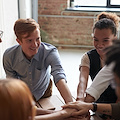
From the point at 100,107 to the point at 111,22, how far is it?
72 centimetres

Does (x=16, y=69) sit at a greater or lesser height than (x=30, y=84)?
greater

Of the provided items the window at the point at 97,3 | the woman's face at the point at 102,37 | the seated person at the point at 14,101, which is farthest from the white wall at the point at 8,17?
the seated person at the point at 14,101

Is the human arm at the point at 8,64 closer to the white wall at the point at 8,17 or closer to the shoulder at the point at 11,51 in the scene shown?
the shoulder at the point at 11,51

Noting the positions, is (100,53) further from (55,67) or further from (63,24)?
(63,24)

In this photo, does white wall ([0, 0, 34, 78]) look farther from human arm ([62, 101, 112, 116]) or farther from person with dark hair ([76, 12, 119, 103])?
human arm ([62, 101, 112, 116])

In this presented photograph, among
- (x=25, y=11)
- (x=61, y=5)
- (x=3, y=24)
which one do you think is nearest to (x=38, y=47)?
(x=3, y=24)

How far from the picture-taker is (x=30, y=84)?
1.96 m

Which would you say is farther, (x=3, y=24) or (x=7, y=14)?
(x=7, y=14)

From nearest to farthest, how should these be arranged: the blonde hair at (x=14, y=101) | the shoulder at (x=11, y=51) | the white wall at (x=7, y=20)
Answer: the blonde hair at (x=14, y=101), the shoulder at (x=11, y=51), the white wall at (x=7, y=20)

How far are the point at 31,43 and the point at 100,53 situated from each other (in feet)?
1.81

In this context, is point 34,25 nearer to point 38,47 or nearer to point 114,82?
point 38,47

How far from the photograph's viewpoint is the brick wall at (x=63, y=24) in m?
5.50

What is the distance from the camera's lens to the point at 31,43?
1844 mm

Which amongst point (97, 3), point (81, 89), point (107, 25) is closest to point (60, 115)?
point (81, 89)
